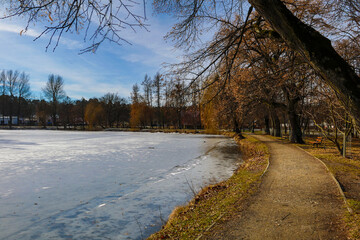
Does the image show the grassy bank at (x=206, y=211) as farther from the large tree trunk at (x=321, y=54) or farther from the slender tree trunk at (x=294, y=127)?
the slender tree trunk at (x=294, y=127)

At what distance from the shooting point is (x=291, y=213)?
454 cm

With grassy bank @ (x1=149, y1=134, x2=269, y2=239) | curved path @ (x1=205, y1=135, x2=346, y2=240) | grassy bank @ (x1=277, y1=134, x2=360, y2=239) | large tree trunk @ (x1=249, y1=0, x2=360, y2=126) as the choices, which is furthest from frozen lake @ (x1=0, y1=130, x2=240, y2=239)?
large tree trunk @ (x1=249, y1=0, x2=360, y2=126)

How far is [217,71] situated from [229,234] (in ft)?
11.6

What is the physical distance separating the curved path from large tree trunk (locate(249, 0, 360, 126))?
6.65 ft

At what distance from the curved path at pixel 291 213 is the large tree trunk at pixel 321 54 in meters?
2.03

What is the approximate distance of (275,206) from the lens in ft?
16.1

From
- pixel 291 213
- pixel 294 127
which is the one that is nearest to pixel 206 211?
pixel 291 213

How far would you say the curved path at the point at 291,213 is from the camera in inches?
147

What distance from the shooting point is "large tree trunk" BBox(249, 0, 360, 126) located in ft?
9.02

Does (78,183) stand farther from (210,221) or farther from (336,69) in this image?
(336,69)

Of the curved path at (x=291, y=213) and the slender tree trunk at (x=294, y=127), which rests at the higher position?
the slender tree trunk at (x=294, y=127)

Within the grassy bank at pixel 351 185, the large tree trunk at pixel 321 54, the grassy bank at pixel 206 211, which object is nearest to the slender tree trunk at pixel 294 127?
the grassy bank at pixel 351 185

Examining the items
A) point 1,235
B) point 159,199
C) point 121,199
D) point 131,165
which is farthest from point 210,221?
point 131,165

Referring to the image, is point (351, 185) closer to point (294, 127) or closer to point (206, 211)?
point (206, 211)
